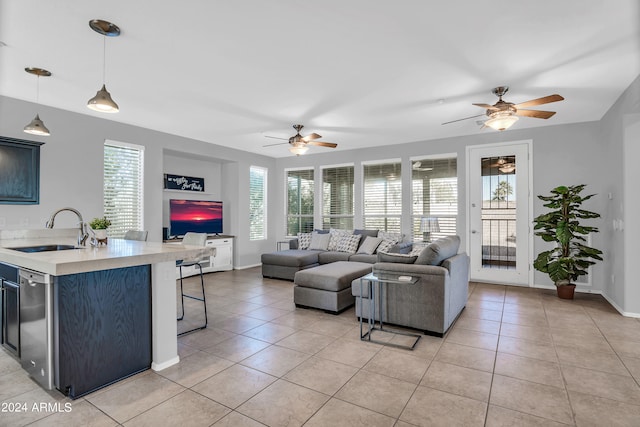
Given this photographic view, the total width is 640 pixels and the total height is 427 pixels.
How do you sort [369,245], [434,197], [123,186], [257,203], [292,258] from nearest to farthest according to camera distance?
1. [123,186]
2. [292,258]
3. [369,245]
4. [434,197]
5. [257,203]

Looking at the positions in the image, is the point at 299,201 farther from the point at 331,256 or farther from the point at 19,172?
the point at 19,172

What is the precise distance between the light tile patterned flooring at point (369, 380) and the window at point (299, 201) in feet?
14.1

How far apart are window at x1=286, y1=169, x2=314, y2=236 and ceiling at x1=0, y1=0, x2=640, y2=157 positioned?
3.18 metres

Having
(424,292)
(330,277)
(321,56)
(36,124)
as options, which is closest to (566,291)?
(424,292)

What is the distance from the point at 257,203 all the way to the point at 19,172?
438 centimetres

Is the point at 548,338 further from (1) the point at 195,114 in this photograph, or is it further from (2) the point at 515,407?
(1) the point at 195,114

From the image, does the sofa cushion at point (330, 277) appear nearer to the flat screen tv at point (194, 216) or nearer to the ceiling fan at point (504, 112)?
the ceiling fan at point (504, 112)

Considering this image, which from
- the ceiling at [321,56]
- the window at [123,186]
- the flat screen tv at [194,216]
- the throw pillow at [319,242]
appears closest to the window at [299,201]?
the throw pillow at [319,242]

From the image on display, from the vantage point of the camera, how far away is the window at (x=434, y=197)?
244 inches

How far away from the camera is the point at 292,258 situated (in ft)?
19.5

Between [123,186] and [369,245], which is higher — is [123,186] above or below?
above

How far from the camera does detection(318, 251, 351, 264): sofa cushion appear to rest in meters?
6.18

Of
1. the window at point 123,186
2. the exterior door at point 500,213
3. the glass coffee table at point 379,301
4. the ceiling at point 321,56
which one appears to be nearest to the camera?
the ceiling at point 321,56

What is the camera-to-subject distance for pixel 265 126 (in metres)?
5.36
